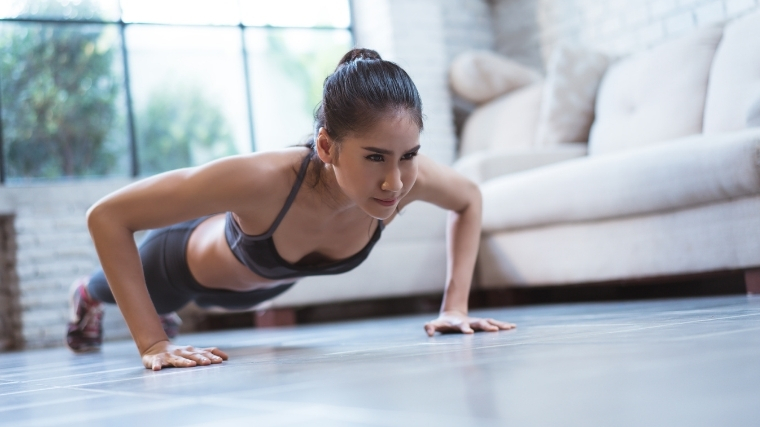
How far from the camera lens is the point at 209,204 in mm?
1775

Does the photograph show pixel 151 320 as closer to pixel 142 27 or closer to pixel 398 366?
pixel 398 366

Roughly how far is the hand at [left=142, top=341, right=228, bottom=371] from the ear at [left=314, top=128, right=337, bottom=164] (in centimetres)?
46

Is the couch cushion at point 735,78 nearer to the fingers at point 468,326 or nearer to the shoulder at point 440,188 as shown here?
the shoulder at point 440,188

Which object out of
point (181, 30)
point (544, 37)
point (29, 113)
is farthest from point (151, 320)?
point (544, 37)

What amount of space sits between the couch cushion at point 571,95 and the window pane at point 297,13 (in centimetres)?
159

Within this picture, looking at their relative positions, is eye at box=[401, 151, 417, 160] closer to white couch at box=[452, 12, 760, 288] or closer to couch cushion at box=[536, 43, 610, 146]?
white couch at box=[452, 12, 760, 288]

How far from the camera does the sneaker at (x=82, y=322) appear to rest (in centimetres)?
287

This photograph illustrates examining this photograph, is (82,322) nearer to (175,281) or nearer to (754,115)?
(175,281)

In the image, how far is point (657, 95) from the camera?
11.6 feet

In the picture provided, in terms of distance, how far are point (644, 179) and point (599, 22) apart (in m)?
2.25

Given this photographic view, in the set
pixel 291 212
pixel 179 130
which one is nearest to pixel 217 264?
pixel 291 212

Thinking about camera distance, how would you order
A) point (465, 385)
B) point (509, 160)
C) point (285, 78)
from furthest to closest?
1. point (285, 78)
2. point (509, 160)
3. point (465, 385)

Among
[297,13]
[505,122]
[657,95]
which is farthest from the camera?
[297,13]

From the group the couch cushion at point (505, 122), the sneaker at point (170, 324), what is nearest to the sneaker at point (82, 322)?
the sneaker at point (170, 324)
